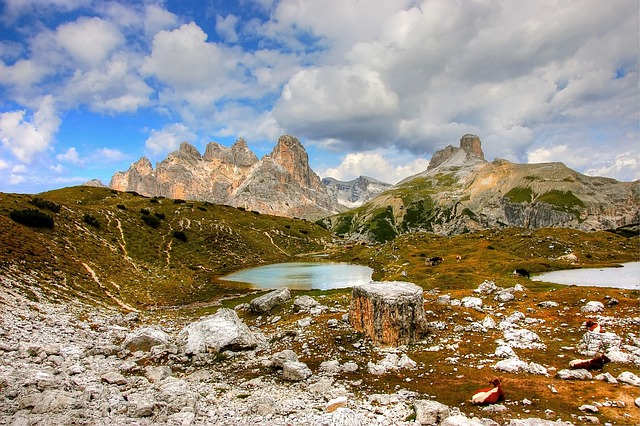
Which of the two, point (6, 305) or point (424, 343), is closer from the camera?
point (424, 343)

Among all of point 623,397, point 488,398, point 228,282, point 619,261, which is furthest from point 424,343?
point 619,261

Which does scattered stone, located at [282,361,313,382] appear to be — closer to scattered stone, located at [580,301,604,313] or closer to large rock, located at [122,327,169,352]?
large rock, located at [122,327,169,352]

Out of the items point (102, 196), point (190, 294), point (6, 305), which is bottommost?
point (190, 294)

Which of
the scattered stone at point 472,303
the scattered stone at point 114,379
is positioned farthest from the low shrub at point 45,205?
the scattered stone at point 472,303

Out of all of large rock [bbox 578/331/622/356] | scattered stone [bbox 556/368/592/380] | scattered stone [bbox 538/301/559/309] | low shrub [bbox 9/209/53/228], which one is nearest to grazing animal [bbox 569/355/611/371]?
scattered stone [bbox 556/368/592/380]

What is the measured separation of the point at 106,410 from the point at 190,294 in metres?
43.1

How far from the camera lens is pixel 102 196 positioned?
130875 millimetres

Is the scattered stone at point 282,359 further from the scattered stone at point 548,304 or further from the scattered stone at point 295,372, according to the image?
the scattered stone at point 548,304

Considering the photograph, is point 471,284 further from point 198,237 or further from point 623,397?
point 198,237

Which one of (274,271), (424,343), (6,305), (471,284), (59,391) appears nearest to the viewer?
(59,391)

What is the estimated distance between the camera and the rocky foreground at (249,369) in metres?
15.0

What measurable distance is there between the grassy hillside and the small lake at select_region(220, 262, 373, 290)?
7090 millimetres

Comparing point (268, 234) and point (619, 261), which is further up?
point (268, 234)

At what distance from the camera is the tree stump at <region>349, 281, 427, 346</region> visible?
24.2 m
